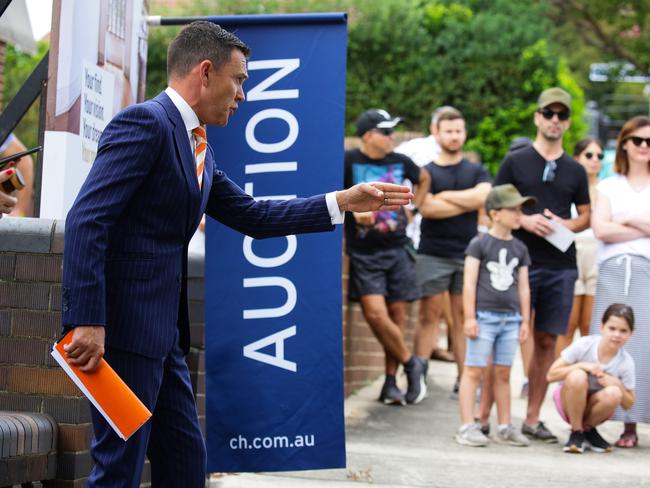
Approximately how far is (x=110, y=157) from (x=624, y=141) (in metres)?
5.61

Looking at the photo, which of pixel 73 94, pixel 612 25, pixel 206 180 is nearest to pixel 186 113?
pixel 206 180

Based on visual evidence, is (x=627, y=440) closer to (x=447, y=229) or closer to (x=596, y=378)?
(x=596, y=378)

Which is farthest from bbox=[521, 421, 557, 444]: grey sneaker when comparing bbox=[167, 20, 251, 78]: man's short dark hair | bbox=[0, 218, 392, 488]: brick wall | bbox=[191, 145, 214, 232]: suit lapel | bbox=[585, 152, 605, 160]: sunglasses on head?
bbox=[167, 20, 251, 78]: man's short dark hair

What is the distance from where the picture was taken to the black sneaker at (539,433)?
826 centimetres

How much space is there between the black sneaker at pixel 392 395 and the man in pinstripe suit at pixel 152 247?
16.0 feet

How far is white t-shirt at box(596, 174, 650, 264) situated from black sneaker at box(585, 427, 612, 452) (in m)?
1.34

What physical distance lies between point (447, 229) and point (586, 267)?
1630mm

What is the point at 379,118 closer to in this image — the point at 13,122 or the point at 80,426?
the point at 13,122

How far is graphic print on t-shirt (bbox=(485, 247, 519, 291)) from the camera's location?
26.2ft

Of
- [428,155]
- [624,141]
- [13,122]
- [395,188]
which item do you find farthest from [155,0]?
[395,188]

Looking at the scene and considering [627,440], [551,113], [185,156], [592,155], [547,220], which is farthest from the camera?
[592,155]

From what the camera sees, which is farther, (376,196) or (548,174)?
(548,174)

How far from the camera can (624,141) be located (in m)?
8.67

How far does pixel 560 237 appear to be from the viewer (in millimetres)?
8352
